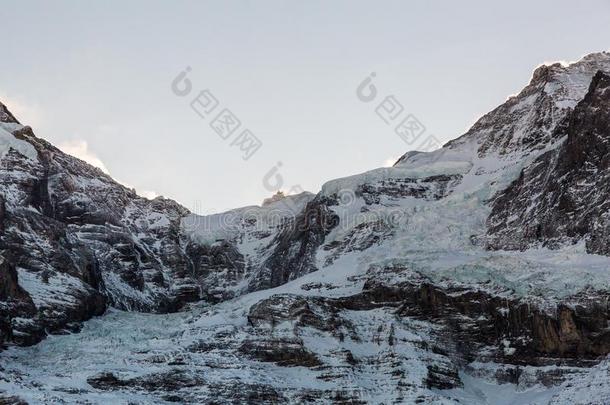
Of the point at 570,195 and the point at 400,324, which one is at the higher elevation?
the point at 400,324

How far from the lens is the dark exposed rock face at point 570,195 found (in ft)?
559

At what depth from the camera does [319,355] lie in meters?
150

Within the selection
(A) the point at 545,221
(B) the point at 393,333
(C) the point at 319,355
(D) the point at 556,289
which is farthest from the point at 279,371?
(A) the point at 545,221

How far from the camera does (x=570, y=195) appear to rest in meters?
177

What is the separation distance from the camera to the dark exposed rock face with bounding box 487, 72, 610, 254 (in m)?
170

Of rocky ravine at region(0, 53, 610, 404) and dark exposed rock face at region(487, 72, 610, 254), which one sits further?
dark exposed rock face at region(487, 72, 610, 254)

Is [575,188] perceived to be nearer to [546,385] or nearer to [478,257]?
[478,257]

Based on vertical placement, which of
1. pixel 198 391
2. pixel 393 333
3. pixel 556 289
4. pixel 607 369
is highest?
pixel 198 391

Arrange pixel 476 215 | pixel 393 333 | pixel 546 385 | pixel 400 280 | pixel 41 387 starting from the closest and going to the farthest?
pixel 41 387
pixel 546 385
pixel 393 333
pixel 400 280
pixel 476 215

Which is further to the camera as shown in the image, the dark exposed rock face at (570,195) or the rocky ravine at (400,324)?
the dark exposed rock face at (570,195)

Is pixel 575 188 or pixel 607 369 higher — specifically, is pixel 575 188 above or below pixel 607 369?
above

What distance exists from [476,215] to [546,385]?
5743cm

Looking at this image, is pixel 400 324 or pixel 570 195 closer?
pixel 400 324

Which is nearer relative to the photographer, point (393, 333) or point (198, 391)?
point (198, 391)
